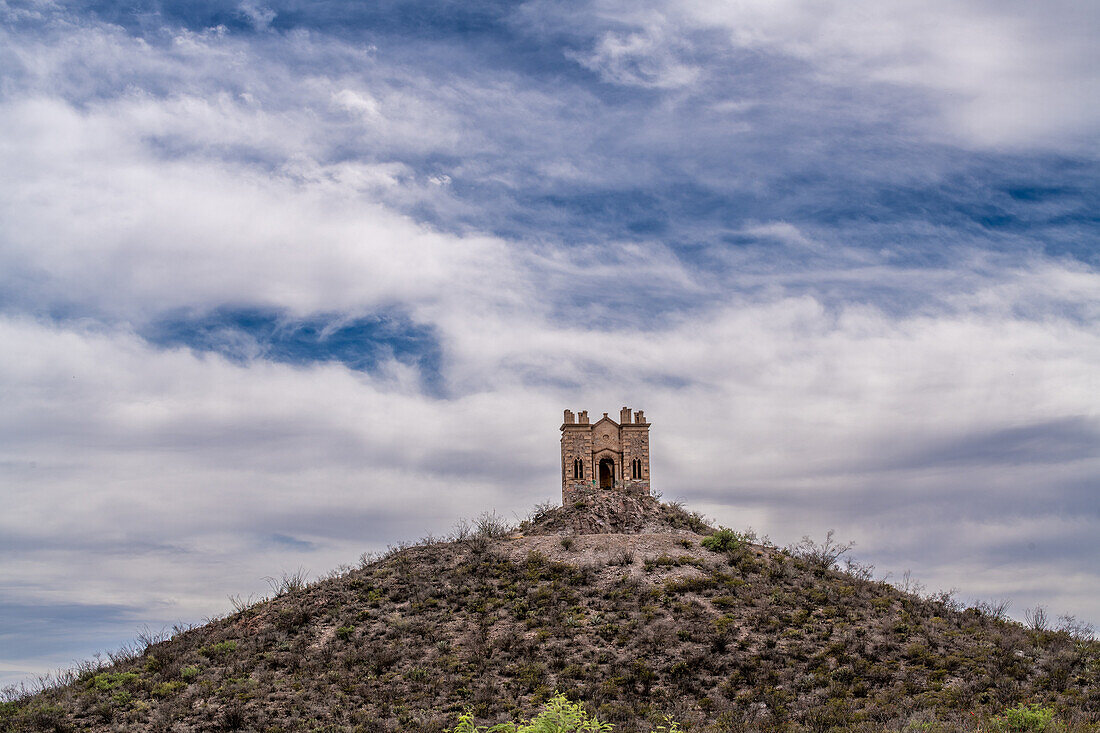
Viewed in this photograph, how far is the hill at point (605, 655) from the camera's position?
2073cm

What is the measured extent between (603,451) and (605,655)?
2476 centimetres

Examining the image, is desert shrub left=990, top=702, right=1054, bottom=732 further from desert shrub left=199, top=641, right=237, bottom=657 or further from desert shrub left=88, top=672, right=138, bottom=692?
desert shrub left=88, top=672, right=138, bottom=692

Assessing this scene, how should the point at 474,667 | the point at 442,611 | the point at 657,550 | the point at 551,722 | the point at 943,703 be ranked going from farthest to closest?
1. the point at 657,550
2. the point at 442,611
3. the point at 474,667
4. the point at 943,703
5. the point at 551,722

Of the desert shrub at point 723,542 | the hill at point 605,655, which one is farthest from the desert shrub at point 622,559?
the desert shrub at point 723,542

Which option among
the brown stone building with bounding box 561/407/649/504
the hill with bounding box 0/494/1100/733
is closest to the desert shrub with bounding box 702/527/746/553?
the hill with bounding box 0/494/1100/733

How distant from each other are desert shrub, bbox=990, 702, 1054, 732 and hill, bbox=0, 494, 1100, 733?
0.08 m

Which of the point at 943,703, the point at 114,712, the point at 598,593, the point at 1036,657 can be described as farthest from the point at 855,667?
the point at 114,712

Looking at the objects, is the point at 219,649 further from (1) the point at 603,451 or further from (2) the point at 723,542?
(1) the point at 603,451

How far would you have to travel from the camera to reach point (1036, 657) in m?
22.4

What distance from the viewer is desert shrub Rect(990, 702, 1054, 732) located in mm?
17531

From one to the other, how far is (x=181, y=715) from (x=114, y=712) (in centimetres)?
212

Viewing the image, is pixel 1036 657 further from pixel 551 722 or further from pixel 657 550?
pixel 551 722

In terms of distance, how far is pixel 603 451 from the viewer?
158 feet

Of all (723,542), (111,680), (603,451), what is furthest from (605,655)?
(603,451)
